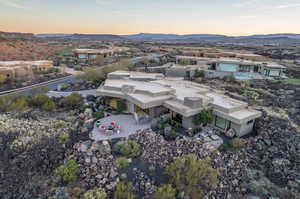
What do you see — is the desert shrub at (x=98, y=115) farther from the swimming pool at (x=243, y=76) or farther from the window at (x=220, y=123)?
the swimming pool at (x=243, y=76)

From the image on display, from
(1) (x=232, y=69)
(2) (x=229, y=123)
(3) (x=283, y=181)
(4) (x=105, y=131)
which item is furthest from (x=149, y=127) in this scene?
(1) (x=232, y=69)

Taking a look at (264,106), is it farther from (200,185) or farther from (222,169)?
(200,185)

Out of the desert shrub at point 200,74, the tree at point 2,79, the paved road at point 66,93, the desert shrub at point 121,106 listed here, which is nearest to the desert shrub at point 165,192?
the desert shrub at point 121,106

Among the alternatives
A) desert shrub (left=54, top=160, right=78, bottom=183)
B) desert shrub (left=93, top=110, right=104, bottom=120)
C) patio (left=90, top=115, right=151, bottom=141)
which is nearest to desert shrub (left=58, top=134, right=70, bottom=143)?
patio (left=90, top=115, right=151, bottom=141)

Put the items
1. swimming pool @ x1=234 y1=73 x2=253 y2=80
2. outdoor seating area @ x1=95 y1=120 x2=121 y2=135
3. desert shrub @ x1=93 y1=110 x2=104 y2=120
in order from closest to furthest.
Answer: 1. outdoor seating area @ x1=95 y1=120 x2=121 y2=135
2. desert shrub @ x1=93 y1=110 x2=104 y2=120
3. swimming pool @ x1=234 y1=73 x2=253 y2=80

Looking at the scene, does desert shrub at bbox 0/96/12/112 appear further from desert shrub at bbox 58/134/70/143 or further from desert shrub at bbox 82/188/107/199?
desert shrub at bbox 82/188/107/199

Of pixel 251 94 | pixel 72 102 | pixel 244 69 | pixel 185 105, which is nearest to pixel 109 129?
pixel 185 105

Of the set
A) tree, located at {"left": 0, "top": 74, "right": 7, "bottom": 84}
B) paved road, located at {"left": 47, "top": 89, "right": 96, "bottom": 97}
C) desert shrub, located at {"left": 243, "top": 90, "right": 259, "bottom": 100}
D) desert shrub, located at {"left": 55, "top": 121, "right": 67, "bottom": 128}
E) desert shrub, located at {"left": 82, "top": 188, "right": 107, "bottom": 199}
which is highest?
tree, located at {"left": 0, "top": 74, "right": 7, "bottom": 84}

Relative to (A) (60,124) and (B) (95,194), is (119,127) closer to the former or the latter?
(A) (60,124)
